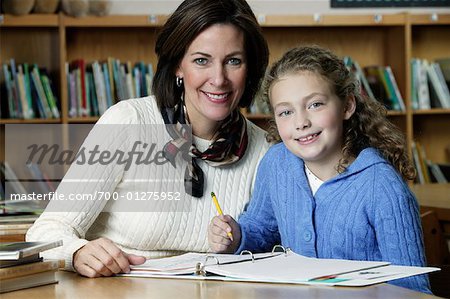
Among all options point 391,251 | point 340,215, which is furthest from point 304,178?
point 391,251

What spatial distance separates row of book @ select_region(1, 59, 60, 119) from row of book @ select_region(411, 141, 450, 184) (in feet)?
6.90

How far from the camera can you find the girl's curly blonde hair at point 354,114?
1.90 metres

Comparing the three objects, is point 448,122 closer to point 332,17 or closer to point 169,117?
point 332,17

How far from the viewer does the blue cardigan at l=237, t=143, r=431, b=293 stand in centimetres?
169

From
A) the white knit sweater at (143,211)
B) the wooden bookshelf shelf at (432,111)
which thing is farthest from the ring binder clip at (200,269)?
the wooden bookshelf shelf at (432,111)

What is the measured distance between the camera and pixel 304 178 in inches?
75.8

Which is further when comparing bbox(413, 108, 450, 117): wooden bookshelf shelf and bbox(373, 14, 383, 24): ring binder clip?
bbox(413, 108, 450, 117): wooden bookshelf shelf

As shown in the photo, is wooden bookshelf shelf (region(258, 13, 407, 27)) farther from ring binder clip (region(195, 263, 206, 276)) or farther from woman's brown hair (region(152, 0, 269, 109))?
ring binder clip (region(195, 263, 206, 276))

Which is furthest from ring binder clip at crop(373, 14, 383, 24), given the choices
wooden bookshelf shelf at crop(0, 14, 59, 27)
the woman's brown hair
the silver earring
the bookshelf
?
the silver earring

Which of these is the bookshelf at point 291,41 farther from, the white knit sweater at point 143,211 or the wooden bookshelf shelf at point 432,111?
the white knit sweater at point 143,211

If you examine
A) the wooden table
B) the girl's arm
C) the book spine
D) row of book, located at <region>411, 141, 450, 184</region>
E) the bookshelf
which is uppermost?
the bookshelf

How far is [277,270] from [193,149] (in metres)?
0.69

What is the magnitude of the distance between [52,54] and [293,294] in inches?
135

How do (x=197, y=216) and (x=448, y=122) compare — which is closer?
(x=197, y=216)
